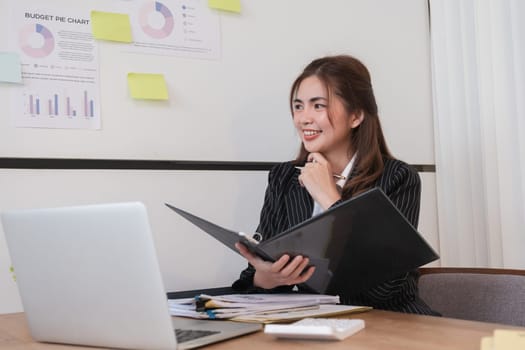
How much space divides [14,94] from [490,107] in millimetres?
1416

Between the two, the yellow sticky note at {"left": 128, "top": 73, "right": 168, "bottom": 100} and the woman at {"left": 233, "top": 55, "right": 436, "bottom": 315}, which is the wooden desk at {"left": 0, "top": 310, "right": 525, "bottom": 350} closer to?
the woman at {"left": 233, "top": 55, "right": 436, "bottom": 315}

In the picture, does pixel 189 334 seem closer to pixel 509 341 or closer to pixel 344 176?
pixel 509 341

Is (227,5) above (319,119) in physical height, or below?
above

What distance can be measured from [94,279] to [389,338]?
466 millimetres

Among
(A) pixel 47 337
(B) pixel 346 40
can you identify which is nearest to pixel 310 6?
(B) pixel 346 40

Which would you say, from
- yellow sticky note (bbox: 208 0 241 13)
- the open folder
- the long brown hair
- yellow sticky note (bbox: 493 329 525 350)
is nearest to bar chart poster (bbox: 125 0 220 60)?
yellow sticky note (bbox: 208 0 241 13)

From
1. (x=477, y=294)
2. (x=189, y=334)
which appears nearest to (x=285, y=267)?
(x=189, y=334)

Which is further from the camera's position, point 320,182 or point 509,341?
point 320,182

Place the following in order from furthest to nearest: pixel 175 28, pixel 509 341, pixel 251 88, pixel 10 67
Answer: pixel 251 88 → pixel 175 28 → pixel 10 67 → pixel 509 341

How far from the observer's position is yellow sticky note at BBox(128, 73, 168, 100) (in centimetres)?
178

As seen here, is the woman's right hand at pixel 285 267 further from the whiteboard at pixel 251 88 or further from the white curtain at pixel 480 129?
the white curtain at pixel 480 129

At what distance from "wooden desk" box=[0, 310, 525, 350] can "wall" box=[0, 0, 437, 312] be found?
0.53 meters

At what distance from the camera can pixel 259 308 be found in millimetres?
1332

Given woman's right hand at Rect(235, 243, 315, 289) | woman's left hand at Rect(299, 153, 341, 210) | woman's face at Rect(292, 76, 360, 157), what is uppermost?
woman's face at Rect(292, 76, 360, 157)
